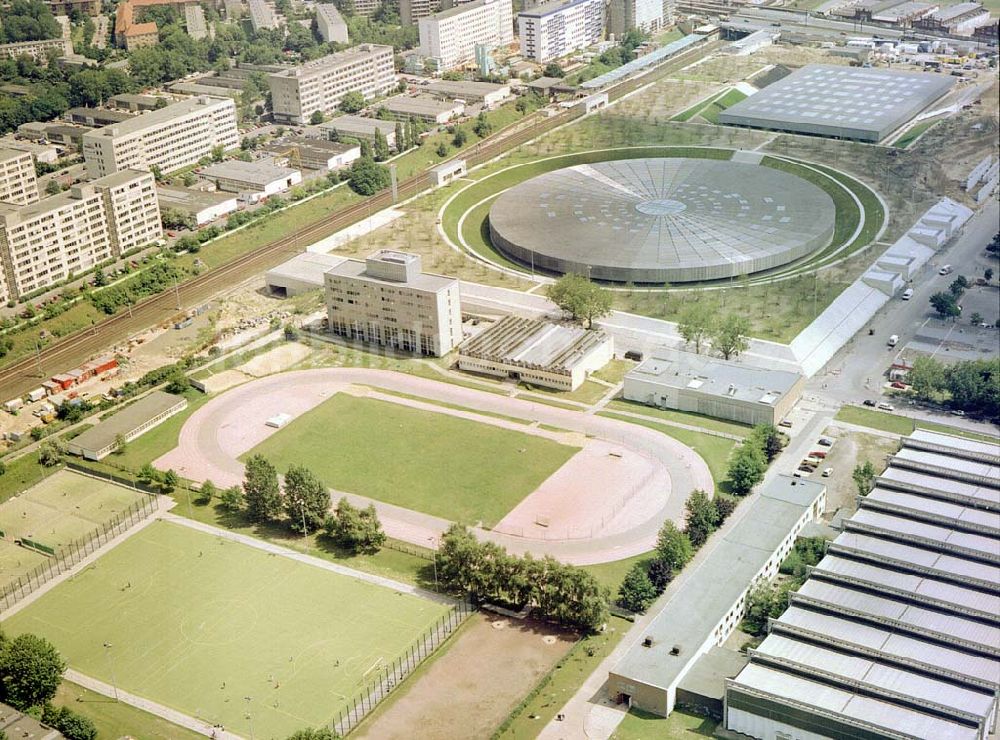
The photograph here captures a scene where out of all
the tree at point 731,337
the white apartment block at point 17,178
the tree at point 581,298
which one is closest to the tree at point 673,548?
the tree at point 731,337

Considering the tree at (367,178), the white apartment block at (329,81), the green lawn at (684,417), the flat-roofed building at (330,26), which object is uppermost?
the flat-roofed building at (330,26)

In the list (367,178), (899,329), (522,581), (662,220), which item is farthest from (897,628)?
(367,178)

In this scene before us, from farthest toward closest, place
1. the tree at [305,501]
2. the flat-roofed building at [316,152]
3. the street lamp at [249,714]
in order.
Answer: the flat-roofed building at [316,152], the tree at [305,501], the street lamp at [249,714]

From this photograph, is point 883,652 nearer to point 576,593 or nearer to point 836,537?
point 836,537

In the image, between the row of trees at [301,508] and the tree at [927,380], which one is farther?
the tree at [927,380]

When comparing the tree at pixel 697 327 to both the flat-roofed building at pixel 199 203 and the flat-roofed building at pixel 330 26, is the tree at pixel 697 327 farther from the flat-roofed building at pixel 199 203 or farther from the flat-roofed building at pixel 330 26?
the flat-roofed building at pixel 330 26

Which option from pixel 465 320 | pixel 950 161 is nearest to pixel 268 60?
pixel 465 320

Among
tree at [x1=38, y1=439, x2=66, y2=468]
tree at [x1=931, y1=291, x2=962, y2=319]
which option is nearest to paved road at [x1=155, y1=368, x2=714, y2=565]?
tree at [x1=38, y1=439, x2=66, y2=468]
